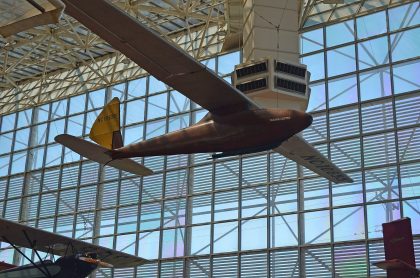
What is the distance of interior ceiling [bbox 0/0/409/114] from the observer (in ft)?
86.6

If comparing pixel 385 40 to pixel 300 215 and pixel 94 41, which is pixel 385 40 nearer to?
pixel 300 215

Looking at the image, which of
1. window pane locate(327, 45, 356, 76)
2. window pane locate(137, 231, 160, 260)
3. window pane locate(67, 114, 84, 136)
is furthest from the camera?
window pane locate(67, 114, 84, 136)

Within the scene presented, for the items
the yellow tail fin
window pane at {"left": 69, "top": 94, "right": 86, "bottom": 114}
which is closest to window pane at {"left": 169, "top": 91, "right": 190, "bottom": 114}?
window pane at {"left": 69, "top": 94, "right": 86, "bottom": 114}

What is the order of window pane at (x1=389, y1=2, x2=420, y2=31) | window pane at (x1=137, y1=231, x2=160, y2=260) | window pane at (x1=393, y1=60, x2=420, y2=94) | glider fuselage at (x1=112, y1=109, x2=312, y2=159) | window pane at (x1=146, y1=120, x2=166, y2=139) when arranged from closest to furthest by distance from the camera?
glider fuselage at (x1=112, y1=109, x2=312, y2=159), window pane at (x1=393, y1=60, x2=420, y2=94), window pane at (x1=389, y1=2, x2=420, y2=31), window pane at (x1=137, y1=231, x2=160, y2=260), window pane at (x1=146, y1=120, x2=166, y2=139)

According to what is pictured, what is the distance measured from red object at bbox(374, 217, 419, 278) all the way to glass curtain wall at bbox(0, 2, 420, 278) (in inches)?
306

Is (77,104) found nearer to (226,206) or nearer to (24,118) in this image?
(24,118)

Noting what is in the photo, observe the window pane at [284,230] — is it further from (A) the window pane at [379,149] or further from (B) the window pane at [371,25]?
(B) the window pane at [371,25]

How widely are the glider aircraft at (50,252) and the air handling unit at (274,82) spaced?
6.47 m

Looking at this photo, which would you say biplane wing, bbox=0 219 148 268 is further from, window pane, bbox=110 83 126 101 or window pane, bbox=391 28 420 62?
window pane, bbox=391 28 420 62

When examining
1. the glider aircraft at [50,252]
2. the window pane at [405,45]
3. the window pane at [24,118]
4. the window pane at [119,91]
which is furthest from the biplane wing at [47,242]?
the window pane at [24,118]

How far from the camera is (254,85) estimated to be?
59.3 feet

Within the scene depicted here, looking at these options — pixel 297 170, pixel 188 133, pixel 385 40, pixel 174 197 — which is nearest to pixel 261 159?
pixel 297 170

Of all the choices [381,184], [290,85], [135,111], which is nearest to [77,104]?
[135,111]

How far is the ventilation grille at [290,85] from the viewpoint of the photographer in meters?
17.9
